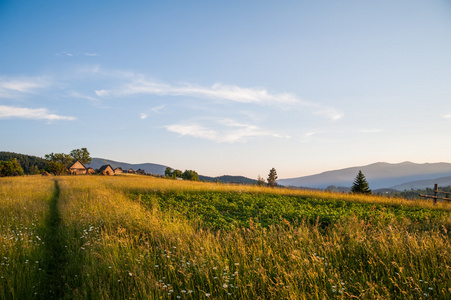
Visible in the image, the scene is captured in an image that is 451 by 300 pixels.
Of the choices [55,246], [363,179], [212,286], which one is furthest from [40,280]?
[363,179]

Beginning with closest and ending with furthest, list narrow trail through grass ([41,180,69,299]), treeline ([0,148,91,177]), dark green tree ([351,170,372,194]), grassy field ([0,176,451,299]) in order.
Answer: grassy field ([0,176,451,299]) < narrow trail through grass ([41,180,69,299]) < dark green tree ([351,170,372,194]) < treeline ([0,148,91,177])

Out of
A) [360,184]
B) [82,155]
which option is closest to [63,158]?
[82,155]

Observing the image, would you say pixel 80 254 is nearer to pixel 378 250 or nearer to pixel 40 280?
pixel 40 280

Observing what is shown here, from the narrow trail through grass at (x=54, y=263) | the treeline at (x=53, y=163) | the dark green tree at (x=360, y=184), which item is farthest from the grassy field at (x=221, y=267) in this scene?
the treeline at (x=53, y=163)

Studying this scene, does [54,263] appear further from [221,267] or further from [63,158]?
[63,158]

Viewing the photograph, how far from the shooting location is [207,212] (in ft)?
37.4

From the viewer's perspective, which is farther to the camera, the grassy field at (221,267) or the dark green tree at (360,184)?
the dark green tree at (360,184)

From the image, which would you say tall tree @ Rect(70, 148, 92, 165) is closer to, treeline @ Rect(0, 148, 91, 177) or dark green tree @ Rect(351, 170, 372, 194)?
treeline @ Rect(0, 148, 91, 177)

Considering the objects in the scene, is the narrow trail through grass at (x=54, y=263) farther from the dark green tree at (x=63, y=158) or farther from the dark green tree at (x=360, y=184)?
the dark green tree at (x=63, y=158)

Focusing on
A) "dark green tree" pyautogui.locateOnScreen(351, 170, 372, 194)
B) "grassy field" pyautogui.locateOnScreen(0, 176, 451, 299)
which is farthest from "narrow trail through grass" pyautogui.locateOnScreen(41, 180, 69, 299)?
"dark green tree" pyautogui.locateOnScreen(351, 170, 372, 194)

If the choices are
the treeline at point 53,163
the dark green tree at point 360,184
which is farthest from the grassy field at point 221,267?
the treeline at point 53,163

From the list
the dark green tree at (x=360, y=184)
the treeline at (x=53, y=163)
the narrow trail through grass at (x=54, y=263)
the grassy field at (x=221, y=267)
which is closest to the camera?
the grassy field at (x=221, y=267)

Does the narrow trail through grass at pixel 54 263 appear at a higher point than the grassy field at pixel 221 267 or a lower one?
lower

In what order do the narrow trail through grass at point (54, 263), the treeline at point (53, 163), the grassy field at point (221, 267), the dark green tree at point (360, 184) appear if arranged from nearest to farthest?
the grassy field at point (221, 267) → the narrow trail through grass at point (54, 263) → the dark green tree at point (360, 184) → the treeline at point (53, 163)
